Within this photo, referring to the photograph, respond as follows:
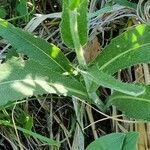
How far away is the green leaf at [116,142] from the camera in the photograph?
835mm

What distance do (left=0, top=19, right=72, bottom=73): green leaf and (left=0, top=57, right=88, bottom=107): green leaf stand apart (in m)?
0.02

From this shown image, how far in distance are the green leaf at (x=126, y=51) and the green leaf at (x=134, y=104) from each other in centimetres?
6

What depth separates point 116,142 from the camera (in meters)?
0.85

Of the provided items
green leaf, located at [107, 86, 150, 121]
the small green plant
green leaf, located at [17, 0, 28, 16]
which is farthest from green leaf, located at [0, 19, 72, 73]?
green leaf, located at [17, 0, 28, 16]

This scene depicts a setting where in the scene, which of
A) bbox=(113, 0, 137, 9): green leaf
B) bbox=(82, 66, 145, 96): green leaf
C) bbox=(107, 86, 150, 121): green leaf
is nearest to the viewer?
bbox=(82, 66, 145, 96): green leaf

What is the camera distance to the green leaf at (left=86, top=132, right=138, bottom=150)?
0.83 metres

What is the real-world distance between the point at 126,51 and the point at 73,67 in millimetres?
116

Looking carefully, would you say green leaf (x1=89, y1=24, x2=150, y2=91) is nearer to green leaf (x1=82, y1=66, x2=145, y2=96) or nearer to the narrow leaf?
green leaf (x1=82, y1=66, x2=145, y2=96)

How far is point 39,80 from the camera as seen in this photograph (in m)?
0.86

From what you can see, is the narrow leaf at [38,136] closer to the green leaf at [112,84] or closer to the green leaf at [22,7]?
the green leaf at [112,84]

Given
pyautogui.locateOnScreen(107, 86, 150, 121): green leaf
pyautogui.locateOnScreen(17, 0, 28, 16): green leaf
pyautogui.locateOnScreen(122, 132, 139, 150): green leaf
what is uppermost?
pyautogui.locateOnScreen(17, 0, 28, 16): green leaf

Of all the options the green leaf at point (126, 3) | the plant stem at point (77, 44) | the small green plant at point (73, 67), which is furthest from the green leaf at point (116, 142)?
the green leaf at point (126, 3)

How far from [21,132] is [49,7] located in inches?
15.6

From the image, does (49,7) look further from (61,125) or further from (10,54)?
(61,125)
